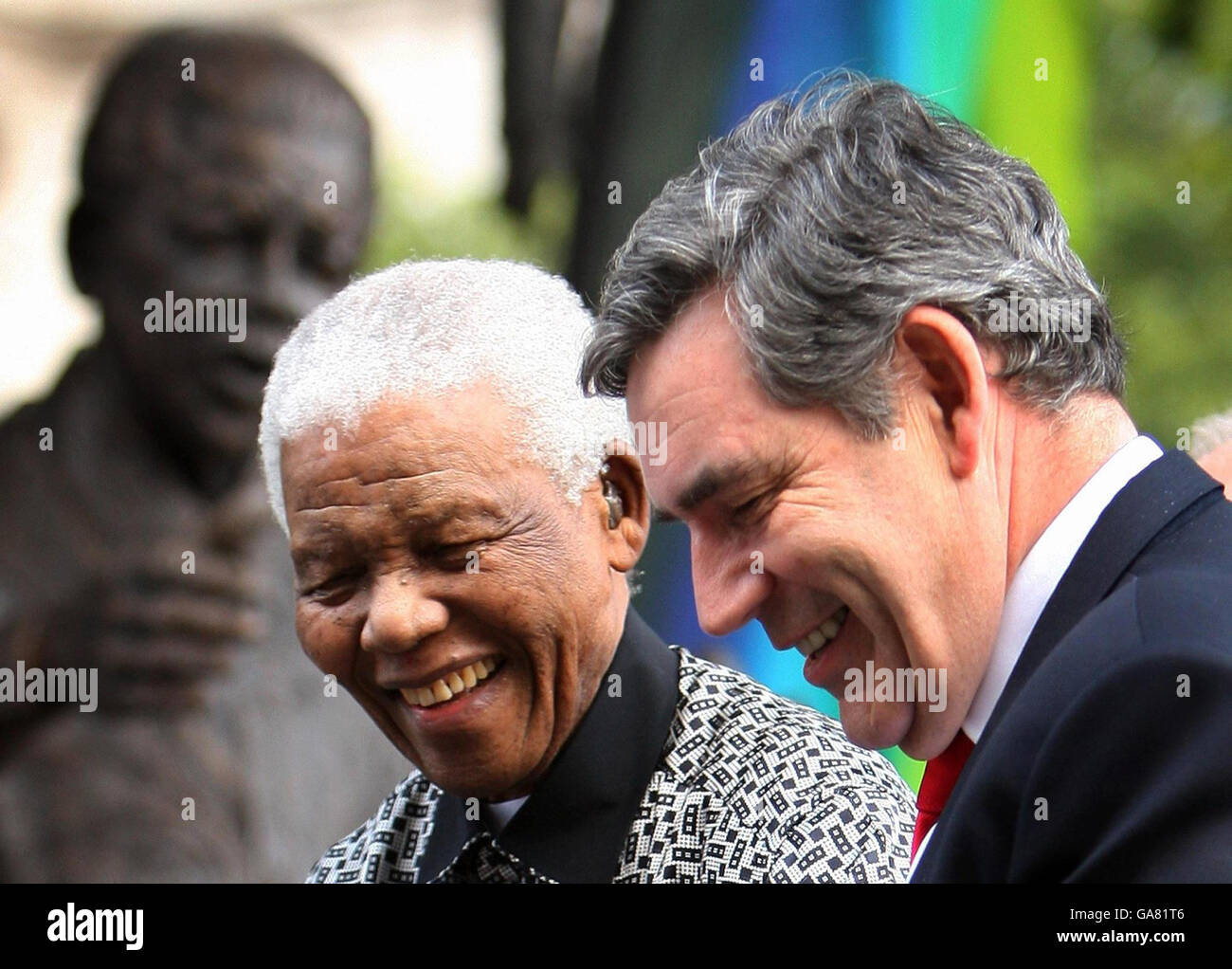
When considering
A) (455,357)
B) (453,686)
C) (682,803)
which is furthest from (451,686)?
(455,357)

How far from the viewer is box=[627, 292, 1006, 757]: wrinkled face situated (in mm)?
2186

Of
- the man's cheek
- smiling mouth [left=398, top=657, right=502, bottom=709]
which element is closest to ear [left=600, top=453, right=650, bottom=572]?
smiling mouth [left=398, top=657, right=502, bottom=709]

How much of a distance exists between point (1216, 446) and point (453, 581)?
1377 millimetres

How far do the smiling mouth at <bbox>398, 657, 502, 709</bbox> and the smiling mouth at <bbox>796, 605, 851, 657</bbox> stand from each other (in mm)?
687

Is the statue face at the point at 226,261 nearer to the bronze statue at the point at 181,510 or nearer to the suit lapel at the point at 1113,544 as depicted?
the bronze statue at the point at 181,510

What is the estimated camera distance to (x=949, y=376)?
A: 221 centimetres

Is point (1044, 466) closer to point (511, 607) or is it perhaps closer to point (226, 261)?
point (511, 607)

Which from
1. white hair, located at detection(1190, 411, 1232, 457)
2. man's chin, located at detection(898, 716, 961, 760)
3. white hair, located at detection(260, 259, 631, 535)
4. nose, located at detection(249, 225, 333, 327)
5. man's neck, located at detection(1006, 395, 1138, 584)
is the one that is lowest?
man's chin, located at detection(898, 716, 961, 760)

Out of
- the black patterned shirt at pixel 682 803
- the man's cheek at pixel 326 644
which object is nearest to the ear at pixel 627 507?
the black patterned shirt at pixel 682 803

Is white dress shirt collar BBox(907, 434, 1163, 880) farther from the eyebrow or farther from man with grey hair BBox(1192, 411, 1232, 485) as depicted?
man with grey hair BBox(1192, 411, 1232, 485)

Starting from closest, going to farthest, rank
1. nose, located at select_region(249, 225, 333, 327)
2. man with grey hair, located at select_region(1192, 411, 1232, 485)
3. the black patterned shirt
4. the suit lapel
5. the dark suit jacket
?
the dark suit jacket, the suit lapel, the black patterned shirt, man with grey hair, located at select_region(1192, 411, 1232, 485), nose, located at select_region(249, 225, 333, 327)

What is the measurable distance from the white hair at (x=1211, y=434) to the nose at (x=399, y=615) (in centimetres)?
138

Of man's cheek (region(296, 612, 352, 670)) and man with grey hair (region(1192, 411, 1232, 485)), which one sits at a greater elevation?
man with grey hair (region(1192, 411, 1232, 485))
